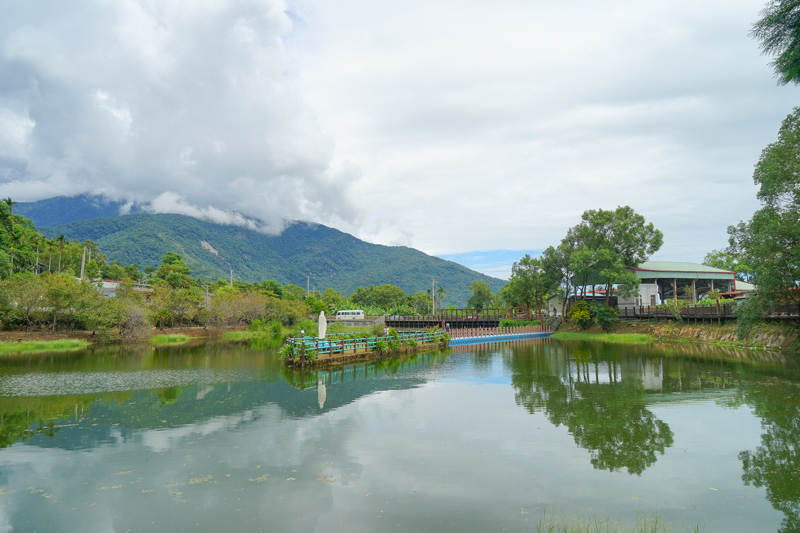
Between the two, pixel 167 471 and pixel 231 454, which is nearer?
pixel 167 471

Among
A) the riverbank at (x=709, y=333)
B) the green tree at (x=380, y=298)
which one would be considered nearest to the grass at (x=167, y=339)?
the riverbank at (x=709, y=333)

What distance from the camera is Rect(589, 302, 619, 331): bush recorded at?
46656mm

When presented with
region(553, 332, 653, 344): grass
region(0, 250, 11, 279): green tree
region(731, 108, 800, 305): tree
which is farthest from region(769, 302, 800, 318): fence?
region(0, 250, 11, 279): green tree

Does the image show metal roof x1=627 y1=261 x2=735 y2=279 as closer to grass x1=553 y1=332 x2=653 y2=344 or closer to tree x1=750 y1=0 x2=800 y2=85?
grass x1=553 y1=332 x2=653 y2=344

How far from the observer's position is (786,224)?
21672 mm

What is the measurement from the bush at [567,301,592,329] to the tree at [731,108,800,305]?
23.4 m

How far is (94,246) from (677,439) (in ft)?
364

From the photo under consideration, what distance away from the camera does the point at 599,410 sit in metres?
13.4

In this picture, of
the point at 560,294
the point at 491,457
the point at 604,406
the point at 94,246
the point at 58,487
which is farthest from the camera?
the point at 94,246

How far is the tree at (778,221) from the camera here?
22.2m

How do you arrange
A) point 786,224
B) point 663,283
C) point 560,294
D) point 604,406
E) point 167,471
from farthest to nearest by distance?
1. point 560,294
2. point 663,283
3. point 786,224
4. point 604,406
5. point 167,471

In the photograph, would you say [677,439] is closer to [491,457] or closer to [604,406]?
[604,406]

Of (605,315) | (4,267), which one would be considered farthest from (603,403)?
(4,267)

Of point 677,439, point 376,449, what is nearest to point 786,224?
point 677,439
